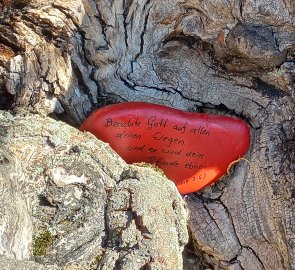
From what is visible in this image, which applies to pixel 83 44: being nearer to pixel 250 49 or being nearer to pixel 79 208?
pixel 250 49

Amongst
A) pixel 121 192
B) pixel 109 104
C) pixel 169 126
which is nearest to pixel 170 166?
pixel 169 126

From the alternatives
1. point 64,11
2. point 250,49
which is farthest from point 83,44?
point 250,49

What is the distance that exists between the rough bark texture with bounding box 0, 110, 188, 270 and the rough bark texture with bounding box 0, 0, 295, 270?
348 mm

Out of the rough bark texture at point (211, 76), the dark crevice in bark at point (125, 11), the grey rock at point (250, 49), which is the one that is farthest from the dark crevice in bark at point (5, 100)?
the grey rock at point (250, 49)

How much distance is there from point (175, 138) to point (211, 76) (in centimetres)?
28

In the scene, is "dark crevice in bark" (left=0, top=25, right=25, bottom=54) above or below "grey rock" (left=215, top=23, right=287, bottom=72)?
below

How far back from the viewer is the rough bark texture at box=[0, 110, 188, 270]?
166 cm

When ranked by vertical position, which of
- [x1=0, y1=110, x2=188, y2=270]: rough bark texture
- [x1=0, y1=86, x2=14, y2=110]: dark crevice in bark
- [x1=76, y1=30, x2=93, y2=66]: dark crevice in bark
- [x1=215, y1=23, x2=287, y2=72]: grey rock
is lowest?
[x1=0, y1=110, x2=188, y2=270]: rough bark texture

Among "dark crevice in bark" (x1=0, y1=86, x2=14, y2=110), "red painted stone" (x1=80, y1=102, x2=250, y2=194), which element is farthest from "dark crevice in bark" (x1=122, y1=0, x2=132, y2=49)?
"dark crevice in bark" (x1=0, y1=86, x2=14, y2=110)

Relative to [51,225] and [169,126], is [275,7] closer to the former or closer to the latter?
[169,126]

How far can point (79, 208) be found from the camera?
1.72 meters

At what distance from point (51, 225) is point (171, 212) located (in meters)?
0.32

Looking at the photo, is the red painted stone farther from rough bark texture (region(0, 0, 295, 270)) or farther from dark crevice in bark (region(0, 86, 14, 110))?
dark crevice in bark (region(0, 86, 14, 110))

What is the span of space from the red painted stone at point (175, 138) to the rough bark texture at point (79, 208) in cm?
26
